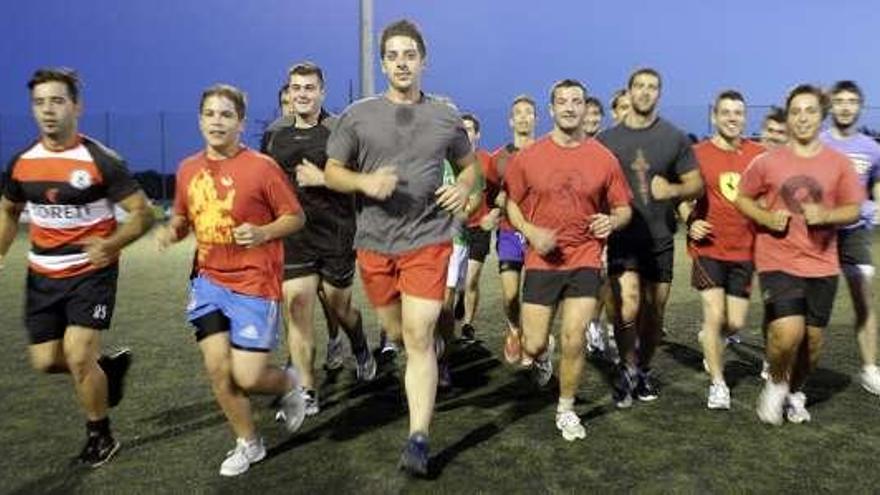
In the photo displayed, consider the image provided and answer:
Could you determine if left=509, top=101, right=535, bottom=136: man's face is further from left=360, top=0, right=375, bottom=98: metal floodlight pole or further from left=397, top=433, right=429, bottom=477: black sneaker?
left=397, top=433, right=429, bottom=477: black sneaker

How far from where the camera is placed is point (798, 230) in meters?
5.47

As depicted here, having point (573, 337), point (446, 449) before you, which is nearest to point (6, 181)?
point (446, 449)

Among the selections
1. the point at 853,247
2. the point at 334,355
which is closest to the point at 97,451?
the point at 334,355

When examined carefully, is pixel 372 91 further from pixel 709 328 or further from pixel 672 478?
pixel 672 478

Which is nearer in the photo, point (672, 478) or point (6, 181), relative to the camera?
point (672, 478)

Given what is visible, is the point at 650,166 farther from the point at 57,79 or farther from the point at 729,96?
the point at 57,79

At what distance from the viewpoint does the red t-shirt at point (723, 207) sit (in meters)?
6.27

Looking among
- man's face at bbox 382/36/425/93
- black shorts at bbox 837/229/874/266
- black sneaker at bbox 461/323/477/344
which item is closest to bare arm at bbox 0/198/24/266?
man's face at bbox 382/36/425/93

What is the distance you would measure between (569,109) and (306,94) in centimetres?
175

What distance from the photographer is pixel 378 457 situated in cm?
503

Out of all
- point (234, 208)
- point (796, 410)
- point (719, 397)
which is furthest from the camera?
point (719, 397)

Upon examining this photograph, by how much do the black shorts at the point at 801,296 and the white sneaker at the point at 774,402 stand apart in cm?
41

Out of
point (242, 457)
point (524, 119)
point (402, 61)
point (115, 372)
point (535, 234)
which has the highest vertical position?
point (402, 61)

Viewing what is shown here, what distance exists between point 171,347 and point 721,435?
482 centimetres
